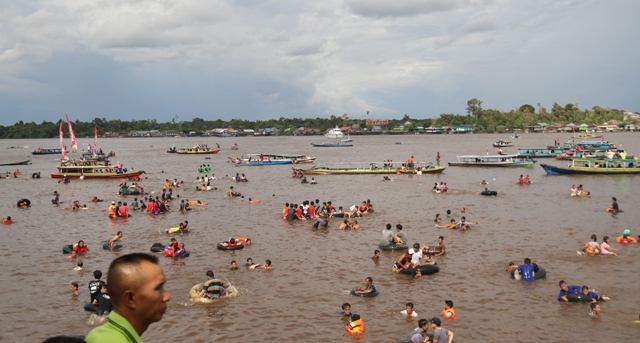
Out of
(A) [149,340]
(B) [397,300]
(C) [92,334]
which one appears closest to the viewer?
(C) [92,334]

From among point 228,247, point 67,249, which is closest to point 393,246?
point 228,247

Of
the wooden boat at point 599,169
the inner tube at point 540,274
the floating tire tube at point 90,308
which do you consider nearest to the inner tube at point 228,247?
the floating tire tube at point 90,308

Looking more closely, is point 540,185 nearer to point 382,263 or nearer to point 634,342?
point 382,263

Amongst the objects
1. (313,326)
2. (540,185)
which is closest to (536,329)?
(313,326)

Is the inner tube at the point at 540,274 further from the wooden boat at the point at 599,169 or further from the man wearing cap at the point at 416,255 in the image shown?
the wooden boat at the point at 599,169

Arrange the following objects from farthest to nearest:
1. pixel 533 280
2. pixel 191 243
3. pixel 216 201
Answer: pixel 216 201 < pixel 191 243 < pixel 533 280

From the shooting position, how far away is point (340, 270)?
2022 centimetres

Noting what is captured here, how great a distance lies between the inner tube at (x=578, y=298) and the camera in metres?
15.9

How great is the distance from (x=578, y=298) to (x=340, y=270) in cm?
853

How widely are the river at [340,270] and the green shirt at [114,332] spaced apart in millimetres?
11772

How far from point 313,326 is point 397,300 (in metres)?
3.30

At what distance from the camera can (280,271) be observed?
2039 centimetres

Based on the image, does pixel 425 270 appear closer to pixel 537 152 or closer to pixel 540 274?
pixel 540 274

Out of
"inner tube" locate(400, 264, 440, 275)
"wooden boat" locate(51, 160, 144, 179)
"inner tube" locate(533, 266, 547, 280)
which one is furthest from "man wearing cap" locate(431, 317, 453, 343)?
"wooden boat" locate(51, 160, 144, 179)
